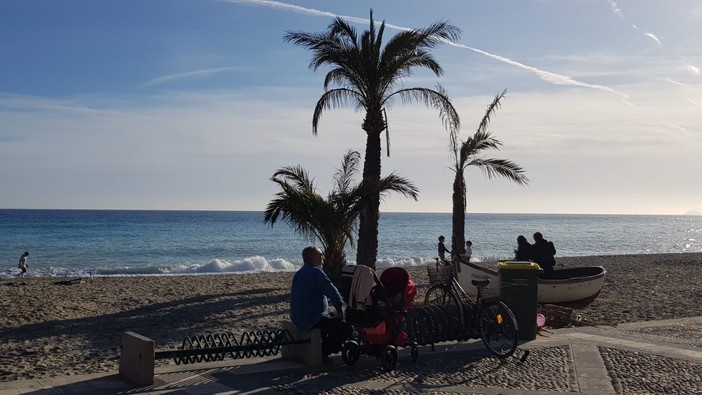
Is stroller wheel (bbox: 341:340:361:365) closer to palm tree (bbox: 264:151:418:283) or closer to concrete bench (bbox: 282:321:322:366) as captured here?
concrete bench (bbox: 282:321:322:366)

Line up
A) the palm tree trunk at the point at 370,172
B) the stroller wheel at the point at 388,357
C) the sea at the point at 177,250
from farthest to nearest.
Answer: the sea at the point at 177,250
the palm tree trunk at the point at 370,172
the stroller wheel at the point at 388,357

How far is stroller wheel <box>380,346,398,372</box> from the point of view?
27.7 ft

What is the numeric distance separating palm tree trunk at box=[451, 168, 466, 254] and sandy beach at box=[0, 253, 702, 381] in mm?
1608

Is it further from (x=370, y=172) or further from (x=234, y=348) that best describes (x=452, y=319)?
(x=370, y=172)

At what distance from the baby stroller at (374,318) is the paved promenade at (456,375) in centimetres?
18

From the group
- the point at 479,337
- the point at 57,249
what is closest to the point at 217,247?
the point at 57,249

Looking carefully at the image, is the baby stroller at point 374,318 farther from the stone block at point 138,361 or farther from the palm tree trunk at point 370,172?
the palm tree trunk at point 370,172

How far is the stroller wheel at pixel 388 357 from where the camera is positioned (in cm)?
844

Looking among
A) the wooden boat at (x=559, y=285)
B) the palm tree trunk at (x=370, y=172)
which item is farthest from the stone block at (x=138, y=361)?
the palm tree trunk at (x=370, y=172)

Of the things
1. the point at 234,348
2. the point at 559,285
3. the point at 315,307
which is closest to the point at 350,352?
the point at 315,307

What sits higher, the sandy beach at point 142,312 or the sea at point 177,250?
the sandy beach at point 142,312

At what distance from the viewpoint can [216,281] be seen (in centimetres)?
2567

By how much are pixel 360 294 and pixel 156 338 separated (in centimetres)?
536

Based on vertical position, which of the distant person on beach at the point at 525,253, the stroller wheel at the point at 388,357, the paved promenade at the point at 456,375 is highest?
the distant person on beach at the point at 525,253
